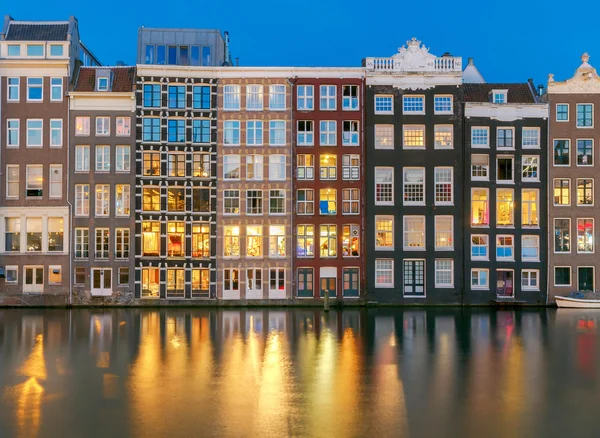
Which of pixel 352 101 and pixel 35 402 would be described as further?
pixel 352 101

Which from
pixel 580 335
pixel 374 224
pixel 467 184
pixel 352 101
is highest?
pixel 352 101

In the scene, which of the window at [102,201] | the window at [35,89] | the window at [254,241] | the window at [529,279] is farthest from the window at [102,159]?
the window at [529,279]

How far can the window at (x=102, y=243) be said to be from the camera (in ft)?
177

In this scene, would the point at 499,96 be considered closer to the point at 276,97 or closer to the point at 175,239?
the point at 276,97

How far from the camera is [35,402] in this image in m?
20.5

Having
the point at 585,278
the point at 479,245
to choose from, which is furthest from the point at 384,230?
the point at 585,278

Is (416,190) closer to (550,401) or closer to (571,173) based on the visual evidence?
(571,173)

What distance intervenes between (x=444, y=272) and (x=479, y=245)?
13.8 feet

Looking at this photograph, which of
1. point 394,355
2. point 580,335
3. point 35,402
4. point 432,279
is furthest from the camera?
point 432,279

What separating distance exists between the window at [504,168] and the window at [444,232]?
6120mm

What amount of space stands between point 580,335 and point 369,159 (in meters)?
25.3

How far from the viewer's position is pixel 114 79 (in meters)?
55.4

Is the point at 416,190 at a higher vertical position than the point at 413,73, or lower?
lower

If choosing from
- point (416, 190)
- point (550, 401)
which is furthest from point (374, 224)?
point (550, 401)
